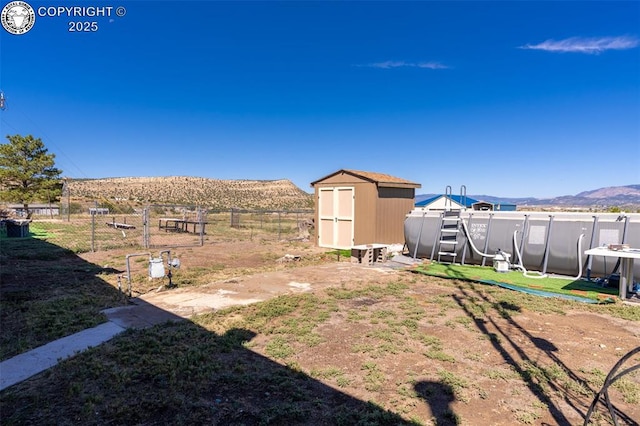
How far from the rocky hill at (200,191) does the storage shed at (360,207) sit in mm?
46278

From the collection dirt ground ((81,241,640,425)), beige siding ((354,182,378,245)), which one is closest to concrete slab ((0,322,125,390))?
dirt ground ((81,241,640,425))

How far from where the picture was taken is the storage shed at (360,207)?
1412 cm

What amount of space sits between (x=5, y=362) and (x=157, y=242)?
1307cm

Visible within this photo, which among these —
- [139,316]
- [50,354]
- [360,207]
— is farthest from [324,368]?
[360,207]

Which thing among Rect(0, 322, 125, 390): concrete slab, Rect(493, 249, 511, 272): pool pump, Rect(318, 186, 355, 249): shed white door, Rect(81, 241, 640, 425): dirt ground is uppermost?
Rect(318, 186, 355, 249): shed white door

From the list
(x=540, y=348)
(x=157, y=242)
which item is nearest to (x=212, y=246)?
(x=157, y=242)

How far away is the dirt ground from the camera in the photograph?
11.3ft

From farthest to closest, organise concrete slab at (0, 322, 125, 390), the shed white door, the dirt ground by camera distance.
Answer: the shed white door < concrete slab at (0, 322, 125, 390) < the dirt ground

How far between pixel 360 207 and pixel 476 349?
9.81 m

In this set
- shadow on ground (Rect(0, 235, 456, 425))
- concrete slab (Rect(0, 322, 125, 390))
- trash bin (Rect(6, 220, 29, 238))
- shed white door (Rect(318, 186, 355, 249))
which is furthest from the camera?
trash bin (Rect(6, 220, 29, 238))

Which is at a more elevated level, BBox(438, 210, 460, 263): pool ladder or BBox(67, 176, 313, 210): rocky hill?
BBox(67, 176, 313, 210): rocky hill

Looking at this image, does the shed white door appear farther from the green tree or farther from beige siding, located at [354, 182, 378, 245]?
the green tree

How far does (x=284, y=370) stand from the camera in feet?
13.6

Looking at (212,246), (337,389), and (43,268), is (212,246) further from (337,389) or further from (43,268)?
(337,389)
